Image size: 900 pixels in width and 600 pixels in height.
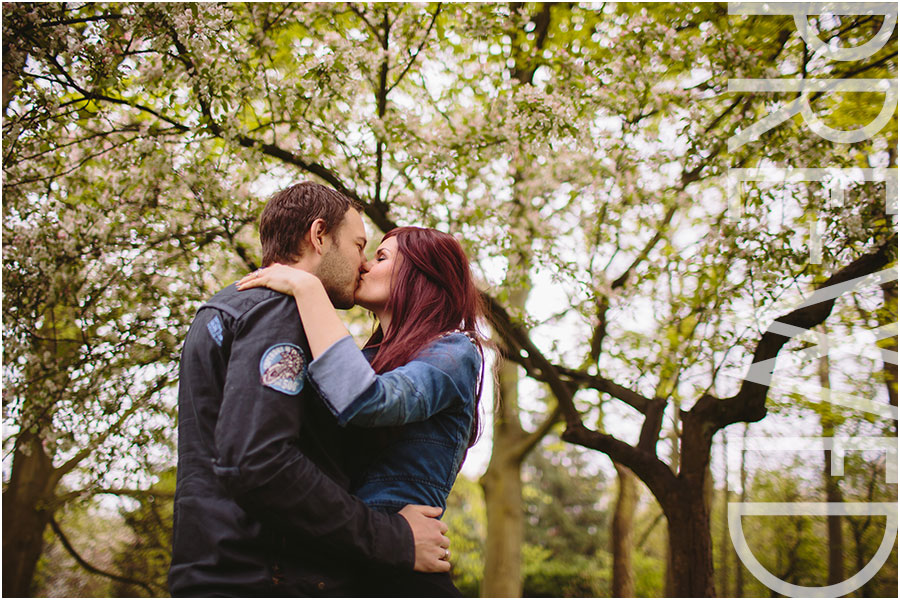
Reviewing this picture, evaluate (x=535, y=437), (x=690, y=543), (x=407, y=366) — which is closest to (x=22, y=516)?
(x=535, y=437)

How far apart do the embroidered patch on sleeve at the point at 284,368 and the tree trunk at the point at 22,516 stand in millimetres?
8345

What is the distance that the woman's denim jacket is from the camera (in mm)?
1528

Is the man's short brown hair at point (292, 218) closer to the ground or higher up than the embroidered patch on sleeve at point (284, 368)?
higher up

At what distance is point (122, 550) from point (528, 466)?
509 inches

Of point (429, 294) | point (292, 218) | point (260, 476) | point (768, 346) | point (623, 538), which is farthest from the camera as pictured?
point (623, 538)

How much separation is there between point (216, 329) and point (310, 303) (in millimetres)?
263

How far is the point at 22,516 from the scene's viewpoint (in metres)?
8.21

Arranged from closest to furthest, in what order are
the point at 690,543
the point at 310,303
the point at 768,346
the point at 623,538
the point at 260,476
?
1. the point at 260,476
2. the point at 310,303
3. the point at 768,346
4. the point at 690,543
5. the point at 623,538

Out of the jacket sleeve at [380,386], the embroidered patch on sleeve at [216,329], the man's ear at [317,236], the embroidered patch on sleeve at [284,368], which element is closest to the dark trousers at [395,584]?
the jacket sleeve at [380,386]

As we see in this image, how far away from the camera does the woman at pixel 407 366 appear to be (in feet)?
5.11

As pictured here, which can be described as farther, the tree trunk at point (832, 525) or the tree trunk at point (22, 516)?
the tree trunk at point (832, 525)

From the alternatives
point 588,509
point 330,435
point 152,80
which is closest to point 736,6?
point 152,80

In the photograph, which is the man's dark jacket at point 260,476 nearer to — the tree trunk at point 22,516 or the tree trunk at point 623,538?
the tree trunk at point 22,516

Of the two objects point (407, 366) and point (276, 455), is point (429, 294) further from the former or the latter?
point (276, 455)
